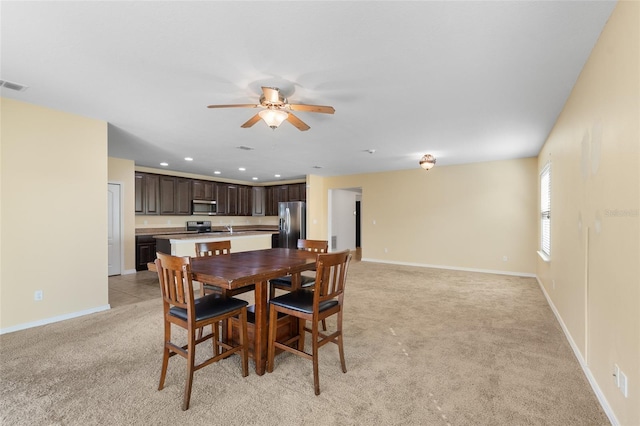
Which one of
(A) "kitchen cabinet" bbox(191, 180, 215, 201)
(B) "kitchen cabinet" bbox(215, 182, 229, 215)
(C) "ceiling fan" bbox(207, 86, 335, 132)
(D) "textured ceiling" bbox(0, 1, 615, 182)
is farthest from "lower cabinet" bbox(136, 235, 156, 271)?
(C) "ceiling fan" bbox(207, 86, 335, 132)

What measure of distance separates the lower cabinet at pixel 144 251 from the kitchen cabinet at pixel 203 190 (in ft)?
5.35

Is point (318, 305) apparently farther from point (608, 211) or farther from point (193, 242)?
point (193, 242)

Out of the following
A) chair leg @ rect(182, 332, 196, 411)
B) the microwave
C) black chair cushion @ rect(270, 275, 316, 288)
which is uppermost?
the microwave

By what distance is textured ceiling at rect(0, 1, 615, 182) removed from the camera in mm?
1716

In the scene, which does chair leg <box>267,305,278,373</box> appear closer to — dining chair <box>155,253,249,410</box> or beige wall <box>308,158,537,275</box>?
dining chair <box>155,253,249,410</box>

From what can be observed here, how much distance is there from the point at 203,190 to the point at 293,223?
2.57m

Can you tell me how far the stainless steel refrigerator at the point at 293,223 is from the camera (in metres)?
8.19

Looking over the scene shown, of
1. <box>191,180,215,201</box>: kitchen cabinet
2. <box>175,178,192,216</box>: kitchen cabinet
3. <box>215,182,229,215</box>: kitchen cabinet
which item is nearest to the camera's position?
<box>175,178,192,216</box>: kitchen cabinet

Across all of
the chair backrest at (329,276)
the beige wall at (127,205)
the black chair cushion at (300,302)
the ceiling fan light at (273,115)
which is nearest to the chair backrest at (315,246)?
the black chair cushion at (300,302)

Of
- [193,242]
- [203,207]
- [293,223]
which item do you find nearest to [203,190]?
[203,207]

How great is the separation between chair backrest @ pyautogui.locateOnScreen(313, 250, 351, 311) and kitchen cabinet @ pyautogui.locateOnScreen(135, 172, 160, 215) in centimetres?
591

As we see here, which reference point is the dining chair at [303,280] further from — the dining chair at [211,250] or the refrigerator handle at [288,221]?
the refrigerator handle at [288,221]

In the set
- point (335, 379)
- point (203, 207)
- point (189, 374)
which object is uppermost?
point (203, 207)

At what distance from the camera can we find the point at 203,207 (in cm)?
784
